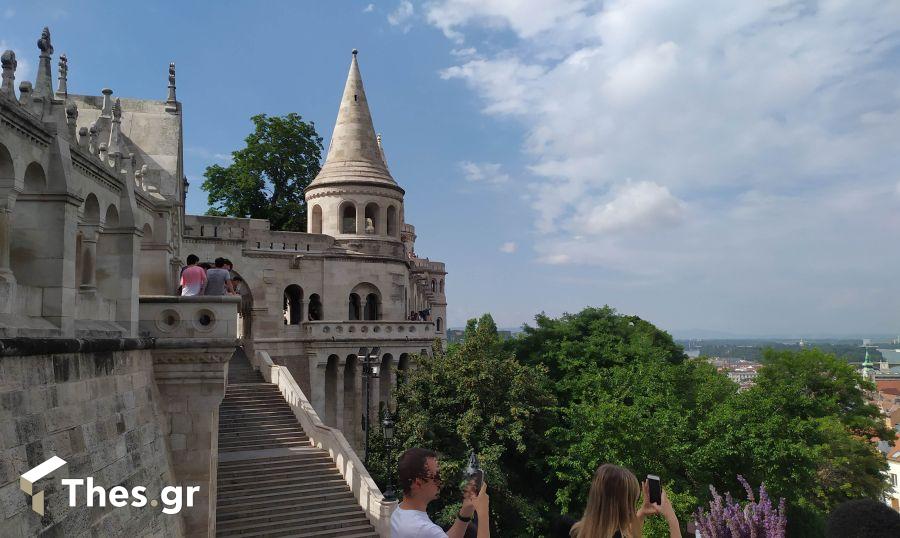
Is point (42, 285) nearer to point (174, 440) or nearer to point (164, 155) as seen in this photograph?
point (174, 440)

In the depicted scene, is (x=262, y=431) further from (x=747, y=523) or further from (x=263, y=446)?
(x=747, y=523)

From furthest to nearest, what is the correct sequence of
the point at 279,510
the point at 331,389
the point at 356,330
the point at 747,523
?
the point at 331,389
the point at 356,330
the point at 279,510
the point at 747,523

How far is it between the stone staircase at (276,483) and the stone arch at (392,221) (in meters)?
11.7

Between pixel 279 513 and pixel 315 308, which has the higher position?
pixel 315 308

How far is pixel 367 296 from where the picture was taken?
30.2 meters

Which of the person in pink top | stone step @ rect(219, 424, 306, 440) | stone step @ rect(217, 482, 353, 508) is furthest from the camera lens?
stone step @ rect(219, 424, 306, 440)

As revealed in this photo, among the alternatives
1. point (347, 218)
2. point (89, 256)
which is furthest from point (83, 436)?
point (347, 218)

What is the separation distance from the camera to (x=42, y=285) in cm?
826

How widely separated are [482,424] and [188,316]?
11.5 meters

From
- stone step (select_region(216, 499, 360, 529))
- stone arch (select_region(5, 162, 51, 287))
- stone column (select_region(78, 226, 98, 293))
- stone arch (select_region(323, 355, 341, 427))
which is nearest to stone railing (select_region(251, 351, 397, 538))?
stone step (select_region(216, 499, 360, 529))

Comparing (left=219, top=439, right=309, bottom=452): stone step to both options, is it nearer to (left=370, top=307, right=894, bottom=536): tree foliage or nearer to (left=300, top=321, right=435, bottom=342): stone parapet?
(left=370, top=307, right=894, bottom=536): tree foliage

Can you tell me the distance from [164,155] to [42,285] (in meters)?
8.34

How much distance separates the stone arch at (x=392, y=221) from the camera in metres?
30.8

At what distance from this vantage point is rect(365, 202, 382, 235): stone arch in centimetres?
3023
